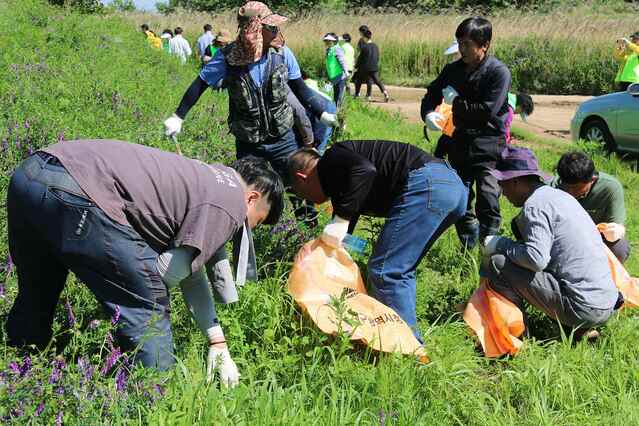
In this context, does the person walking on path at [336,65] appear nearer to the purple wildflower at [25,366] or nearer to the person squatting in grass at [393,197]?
the person squatting in grass at [393,197]

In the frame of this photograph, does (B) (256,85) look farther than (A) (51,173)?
Yes

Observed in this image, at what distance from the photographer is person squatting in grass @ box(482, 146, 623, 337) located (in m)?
3.69

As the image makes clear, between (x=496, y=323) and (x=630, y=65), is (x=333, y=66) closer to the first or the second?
(x=630, y=65)

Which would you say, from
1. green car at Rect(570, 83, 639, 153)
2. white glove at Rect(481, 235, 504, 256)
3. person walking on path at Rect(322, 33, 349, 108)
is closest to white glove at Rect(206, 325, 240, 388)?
white glove at Rect(481, 235, 504, 256)

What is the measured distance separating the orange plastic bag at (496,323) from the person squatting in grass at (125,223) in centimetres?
176

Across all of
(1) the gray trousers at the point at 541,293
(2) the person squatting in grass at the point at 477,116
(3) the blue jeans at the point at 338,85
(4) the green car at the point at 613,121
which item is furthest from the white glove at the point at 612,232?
(3) the blue jeans at the point at 338,85

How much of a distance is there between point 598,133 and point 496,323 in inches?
280

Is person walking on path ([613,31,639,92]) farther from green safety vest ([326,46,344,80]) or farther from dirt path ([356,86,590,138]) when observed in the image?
green safety vest ([326,46,344,80])

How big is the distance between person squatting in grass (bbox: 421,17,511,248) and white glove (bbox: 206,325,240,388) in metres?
2.76

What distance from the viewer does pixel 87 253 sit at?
226 centimetres

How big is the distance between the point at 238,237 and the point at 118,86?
19.0 ft

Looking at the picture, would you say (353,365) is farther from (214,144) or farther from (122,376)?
(214,144)

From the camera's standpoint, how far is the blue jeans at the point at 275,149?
4676 mm

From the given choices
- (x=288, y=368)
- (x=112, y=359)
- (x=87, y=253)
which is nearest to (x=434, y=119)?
(x=288, y=368)
